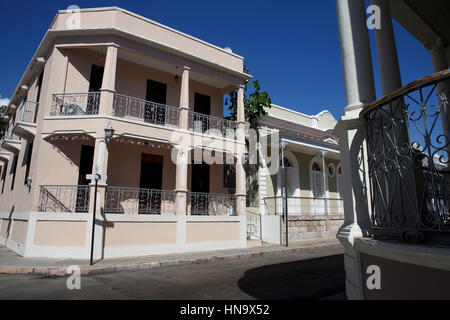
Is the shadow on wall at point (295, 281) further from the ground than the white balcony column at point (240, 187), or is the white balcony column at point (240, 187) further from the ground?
the white balcony column at point (240, 187)

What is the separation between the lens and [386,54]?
14.6 feet

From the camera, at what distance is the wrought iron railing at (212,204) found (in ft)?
43.6

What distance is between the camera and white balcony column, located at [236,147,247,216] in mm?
13352

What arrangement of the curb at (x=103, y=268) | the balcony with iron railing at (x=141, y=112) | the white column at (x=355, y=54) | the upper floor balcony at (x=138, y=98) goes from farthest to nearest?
1. the balcony with iron railing at (x=141, y=112)
2. the upper floor balcony at (x=138, y=98)
3. the curb at (x=103, y=268)
4. the white column at (x=355, y=54)

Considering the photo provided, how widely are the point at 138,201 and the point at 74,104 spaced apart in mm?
4468

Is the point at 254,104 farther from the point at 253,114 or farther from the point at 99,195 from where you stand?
the point at 99,195

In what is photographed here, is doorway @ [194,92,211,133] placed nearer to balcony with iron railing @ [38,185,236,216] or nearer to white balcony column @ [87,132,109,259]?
balcony with iron railing @ [38,185,236,216]

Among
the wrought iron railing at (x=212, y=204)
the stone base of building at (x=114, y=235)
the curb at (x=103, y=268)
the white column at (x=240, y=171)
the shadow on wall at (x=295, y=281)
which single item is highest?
the white column at (x=240, y=171)

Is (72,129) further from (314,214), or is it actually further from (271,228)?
(314,214)

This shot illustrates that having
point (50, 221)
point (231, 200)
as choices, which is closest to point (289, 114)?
point (231, 200)

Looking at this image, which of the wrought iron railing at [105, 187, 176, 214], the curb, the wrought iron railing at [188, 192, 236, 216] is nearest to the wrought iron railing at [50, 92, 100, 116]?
the wrought iron railing at [105, 187, 176, 214]

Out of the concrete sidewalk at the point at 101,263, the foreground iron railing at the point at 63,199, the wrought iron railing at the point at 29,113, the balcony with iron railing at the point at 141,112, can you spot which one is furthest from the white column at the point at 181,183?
the wrought iron railing at the point at 29,113

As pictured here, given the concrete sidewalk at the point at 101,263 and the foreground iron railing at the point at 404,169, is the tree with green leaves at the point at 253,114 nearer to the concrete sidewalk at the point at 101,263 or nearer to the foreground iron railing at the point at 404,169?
the concrete sidewalk at the point at 101,263
